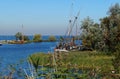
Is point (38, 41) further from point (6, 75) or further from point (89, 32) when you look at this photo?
point (6, 75)

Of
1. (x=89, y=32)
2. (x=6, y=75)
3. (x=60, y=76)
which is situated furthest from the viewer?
(x=89, y=32)

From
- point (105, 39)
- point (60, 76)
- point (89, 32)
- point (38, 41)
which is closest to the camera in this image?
point (60, 76)

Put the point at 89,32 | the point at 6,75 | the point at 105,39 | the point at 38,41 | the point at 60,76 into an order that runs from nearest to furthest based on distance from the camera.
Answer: the point at 60,76
the point at 6,75
the point at 105,39
the point at 89,32
the point at 38,41

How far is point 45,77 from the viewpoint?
660 centimetres

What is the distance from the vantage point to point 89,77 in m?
6.74

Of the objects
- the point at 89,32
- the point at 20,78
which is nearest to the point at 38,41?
the point at 89,32

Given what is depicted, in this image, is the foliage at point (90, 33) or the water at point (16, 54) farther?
the foliage at point (90, 33)

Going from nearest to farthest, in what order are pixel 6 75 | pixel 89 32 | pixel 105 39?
pixel 6 75
pixel 105 39
pixel 89 32

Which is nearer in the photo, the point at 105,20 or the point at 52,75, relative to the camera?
the point at 52,75

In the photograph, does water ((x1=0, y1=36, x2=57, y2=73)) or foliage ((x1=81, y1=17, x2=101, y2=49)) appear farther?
foliage ((x1=81, y1=17, x2=101, y2=49))

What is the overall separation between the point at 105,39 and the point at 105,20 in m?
4.13

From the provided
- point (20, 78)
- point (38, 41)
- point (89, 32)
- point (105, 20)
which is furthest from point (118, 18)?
point (38, 41)

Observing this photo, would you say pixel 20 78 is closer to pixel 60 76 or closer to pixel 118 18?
pixel 60 76

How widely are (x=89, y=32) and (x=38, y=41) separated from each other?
321ft
